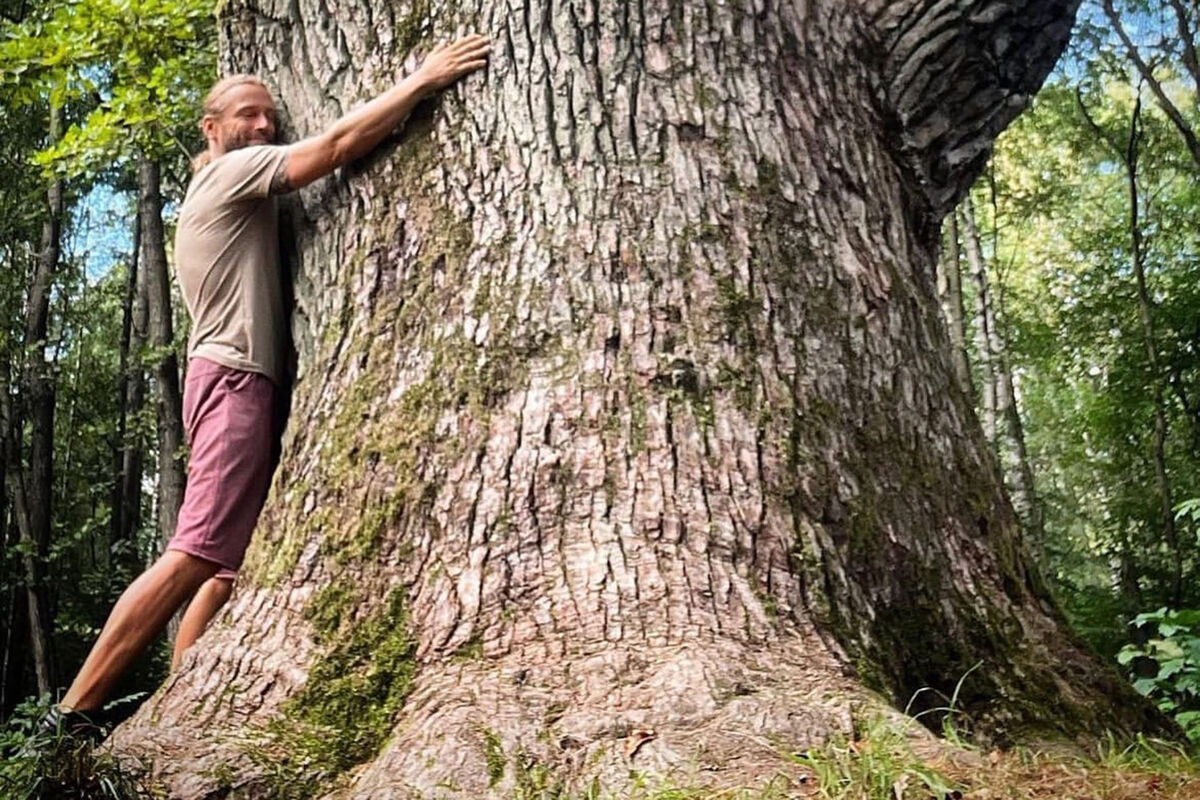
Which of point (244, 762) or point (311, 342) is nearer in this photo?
point (244, 762)

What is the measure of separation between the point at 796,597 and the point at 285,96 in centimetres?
243

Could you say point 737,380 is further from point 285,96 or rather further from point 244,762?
point 285,96

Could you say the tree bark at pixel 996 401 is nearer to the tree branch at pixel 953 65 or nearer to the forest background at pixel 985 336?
the forest background at pixel 985 336

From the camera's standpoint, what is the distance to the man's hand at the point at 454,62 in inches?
124

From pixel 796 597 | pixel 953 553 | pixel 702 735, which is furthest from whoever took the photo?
pixel 953 553

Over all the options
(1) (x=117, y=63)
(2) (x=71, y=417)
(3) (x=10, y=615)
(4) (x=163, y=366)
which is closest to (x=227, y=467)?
(1) (x=117, y=63)

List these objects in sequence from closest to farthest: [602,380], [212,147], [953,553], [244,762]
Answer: [244,762]
[602,380]
[953,553]
[212,147]

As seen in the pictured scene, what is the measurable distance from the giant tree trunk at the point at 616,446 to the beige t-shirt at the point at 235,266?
22 centimetres

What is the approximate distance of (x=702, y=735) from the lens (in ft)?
6.86

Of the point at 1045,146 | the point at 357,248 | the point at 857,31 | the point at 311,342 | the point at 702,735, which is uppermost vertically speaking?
the point at 1045,146

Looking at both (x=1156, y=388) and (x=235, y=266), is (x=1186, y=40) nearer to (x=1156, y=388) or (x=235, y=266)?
(x=1156, y=388)

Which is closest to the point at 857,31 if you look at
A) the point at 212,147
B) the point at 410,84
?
the point at 410,84

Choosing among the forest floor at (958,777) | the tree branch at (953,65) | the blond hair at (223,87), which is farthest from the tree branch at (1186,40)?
the forest floor at (958,777)

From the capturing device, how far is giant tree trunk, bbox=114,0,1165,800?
2.33m
